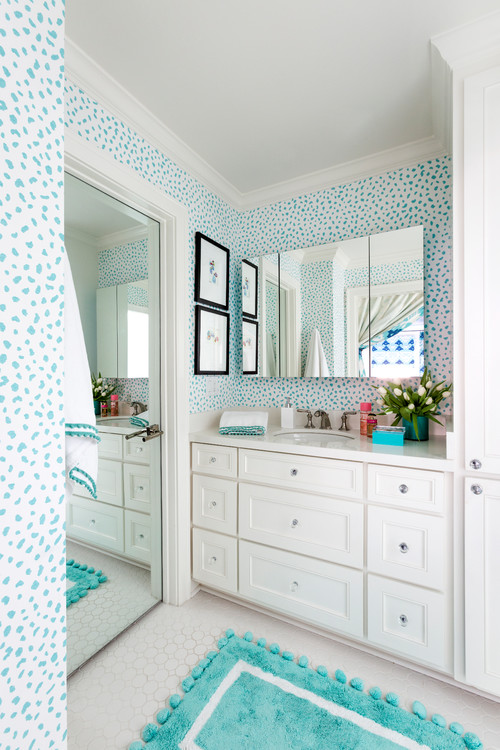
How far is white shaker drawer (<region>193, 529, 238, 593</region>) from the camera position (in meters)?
2.05

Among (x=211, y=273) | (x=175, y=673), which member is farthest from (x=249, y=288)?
(x=175, y=673)

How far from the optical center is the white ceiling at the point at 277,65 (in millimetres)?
1320

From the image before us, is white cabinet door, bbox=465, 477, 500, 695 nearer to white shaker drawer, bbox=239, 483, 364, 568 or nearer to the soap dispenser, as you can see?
white shaker drawer, bbox=239, 483, 364, 568

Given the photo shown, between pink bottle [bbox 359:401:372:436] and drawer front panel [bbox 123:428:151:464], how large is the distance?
4.07 ft

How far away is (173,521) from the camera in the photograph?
2105 millimetres

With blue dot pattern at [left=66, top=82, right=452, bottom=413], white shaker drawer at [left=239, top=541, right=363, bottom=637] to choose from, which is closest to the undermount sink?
blue dot pattern at [left=66, top=82, right=452, bottom=413]

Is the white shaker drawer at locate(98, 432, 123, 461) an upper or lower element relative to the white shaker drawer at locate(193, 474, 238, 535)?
upper

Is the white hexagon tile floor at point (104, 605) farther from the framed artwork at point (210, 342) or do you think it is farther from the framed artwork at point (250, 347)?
the framed artwork at point (250, 347)

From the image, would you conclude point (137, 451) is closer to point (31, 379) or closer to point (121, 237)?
point (121, 237)

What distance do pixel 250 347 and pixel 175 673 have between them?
6.01ft

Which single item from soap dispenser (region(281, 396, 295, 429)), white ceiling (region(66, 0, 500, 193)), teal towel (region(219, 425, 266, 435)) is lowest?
teal towel (region(219, 425, 266, 435))

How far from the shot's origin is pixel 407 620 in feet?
5.16

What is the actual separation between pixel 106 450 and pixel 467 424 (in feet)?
5.68

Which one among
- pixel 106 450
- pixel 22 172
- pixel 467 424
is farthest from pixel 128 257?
pixel 467 424
